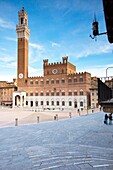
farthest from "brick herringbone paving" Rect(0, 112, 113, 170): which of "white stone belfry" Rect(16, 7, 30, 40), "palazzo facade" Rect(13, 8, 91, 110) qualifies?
"white stone belfry" Rect(16, 7, 30, 40)

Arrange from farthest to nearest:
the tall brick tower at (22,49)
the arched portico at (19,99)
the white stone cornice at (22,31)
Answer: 1. the white stone cornice at (22,31)
2. the tall brick tower at (22,49)
3. the arched portico at (19,99)

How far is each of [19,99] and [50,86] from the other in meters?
13.2

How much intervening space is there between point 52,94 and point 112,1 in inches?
2441

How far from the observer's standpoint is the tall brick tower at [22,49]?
227 ft

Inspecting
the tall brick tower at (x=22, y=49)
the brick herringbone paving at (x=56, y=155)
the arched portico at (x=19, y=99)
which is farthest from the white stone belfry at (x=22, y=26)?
the brick herringbone paving at (x=56, y=155)

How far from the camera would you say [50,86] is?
66.0m

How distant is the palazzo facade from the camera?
61125 millimetres

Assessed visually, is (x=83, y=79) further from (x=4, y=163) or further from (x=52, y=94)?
(x=4, y=163)

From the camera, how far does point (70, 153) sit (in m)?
9.39

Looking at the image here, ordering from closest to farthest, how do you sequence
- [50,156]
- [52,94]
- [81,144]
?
1. [50,156]
2. [81,144]
3. [52,94]

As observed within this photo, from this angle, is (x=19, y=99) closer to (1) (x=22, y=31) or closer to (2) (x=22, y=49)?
(2) (x=22, y=49)

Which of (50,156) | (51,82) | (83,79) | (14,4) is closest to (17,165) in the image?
(50,156)

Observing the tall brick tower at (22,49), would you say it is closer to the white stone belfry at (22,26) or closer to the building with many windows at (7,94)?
the white stone belfry at (22,26)

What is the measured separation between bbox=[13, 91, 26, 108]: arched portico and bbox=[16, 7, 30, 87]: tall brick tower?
4121 mm
